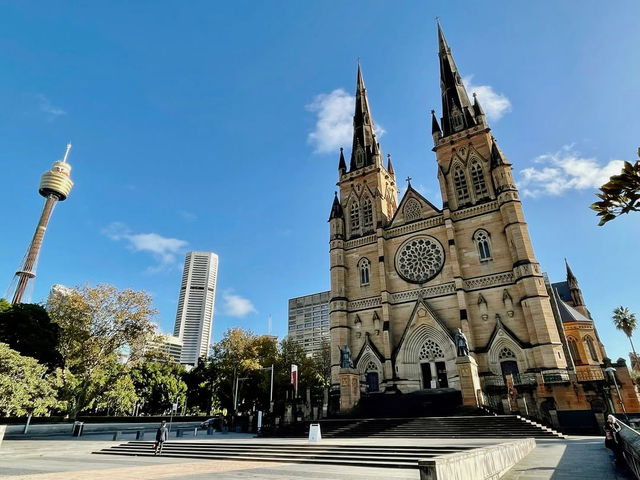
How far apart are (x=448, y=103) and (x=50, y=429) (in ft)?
144

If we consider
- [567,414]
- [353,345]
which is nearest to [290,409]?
[353,345]

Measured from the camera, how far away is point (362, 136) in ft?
139

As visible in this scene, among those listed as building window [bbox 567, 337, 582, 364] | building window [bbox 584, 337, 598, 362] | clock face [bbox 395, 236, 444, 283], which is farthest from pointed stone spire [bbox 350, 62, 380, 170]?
building window [bbox 584, 337, 598, 362]

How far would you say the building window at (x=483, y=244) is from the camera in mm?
29016

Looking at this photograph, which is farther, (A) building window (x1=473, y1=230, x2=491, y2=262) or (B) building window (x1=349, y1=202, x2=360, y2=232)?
(B) building window (x1=349, y1=202, x2=360, y2=232)

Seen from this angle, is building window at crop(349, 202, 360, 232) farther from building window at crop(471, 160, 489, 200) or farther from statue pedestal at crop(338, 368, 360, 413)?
statue pedestal at crop(338, 368, 360, 413)

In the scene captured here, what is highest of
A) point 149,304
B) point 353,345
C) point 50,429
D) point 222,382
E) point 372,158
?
point 372,158

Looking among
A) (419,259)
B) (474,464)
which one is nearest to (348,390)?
(419,259)

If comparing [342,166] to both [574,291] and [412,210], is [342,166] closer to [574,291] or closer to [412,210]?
[412,210]

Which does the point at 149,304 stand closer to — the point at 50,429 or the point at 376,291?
the point at 50,429

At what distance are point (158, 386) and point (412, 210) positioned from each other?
134 feet

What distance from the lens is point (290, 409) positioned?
977 inches

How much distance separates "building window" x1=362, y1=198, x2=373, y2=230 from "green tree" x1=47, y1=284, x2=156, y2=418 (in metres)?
20.9

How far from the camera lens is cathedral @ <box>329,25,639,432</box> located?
23.2m
